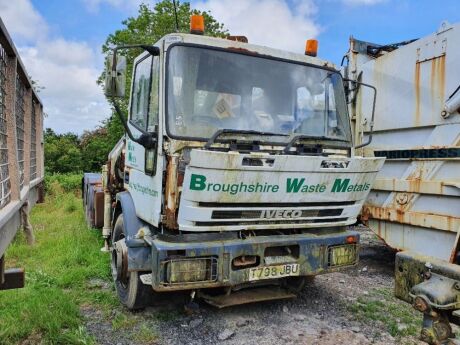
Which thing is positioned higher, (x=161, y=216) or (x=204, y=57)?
(x=204, y=57)

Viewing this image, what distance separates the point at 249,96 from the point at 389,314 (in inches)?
93.1

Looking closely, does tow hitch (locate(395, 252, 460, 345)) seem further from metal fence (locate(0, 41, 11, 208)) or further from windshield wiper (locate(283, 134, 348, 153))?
metal fence (locate(0, 41, 11, 208))

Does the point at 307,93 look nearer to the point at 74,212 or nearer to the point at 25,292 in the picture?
the point at 25,292

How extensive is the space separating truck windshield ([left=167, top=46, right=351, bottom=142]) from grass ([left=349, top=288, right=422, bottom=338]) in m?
1.61

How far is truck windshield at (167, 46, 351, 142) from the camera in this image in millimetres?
3348

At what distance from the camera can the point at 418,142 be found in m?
4.55

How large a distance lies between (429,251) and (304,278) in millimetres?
1332

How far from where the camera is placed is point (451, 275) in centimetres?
182

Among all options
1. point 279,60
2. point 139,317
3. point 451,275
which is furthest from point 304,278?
point 451,275

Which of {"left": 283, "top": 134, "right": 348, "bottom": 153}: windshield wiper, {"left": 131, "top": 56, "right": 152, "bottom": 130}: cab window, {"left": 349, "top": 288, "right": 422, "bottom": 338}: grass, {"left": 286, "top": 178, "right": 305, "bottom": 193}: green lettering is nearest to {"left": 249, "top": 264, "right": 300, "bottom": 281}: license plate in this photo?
{"left": 286, "top": 178, "right": 305, "bottom": 193}: green lettering

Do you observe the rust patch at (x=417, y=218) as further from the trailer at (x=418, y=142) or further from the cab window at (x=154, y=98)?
the cab window at (x=154, y=98)

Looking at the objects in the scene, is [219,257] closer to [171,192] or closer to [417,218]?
[171,192]

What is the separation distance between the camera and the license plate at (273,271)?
3.39 meters

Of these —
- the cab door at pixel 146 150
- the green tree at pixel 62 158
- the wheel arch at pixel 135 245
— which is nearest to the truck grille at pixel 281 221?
the cab door at pixel 146 150
